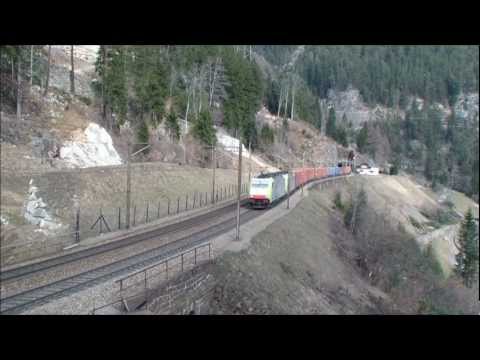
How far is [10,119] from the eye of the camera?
40812 millimetres

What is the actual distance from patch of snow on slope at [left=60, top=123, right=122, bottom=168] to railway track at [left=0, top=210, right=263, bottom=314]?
17811mm

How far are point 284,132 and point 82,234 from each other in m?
74.1

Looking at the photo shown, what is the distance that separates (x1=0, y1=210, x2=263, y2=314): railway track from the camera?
52.4ft

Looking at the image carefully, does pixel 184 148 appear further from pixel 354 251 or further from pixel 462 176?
pixel 462 176

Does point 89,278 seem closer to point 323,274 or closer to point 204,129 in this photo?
point 323,274

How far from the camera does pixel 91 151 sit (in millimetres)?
43281

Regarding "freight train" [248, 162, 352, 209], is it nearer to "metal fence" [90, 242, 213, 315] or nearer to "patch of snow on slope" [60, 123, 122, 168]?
"patch of snow on slope" [60, 123, 122, 168]

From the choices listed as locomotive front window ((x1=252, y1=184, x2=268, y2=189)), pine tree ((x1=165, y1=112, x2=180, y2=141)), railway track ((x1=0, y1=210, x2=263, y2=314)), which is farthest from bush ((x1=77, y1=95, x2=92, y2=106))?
railway track ((x1=0, y1=210, x2=263, y2=314))

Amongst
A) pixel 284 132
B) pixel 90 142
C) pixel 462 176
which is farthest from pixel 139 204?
pixel 462 176

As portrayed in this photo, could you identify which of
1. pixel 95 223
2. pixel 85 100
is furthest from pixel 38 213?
pixel 85 100

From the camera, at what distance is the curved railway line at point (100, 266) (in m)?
16.5

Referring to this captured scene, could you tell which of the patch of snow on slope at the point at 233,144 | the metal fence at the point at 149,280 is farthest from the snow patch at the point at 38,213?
the patch of snow on slope at the point at 233,144

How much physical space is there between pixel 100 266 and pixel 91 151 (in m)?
24.4
